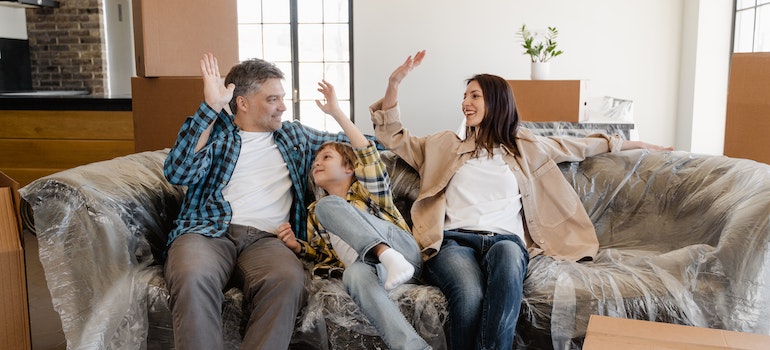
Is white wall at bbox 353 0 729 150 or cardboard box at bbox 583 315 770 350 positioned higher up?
white wall at bbox 353 0 729 150

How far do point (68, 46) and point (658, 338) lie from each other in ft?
18.4

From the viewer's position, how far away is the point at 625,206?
2.45 metres

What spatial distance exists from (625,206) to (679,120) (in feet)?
12.0

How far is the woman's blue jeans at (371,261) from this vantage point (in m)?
1.85

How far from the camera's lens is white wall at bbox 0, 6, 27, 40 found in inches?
220

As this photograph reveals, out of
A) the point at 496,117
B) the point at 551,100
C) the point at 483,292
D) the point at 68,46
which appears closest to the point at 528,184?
the point at 496,117

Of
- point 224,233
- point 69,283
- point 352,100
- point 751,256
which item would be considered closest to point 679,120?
point 352,100

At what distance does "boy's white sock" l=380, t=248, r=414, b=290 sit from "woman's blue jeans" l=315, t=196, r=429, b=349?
1.7 inches

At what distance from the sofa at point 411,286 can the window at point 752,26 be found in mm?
2949

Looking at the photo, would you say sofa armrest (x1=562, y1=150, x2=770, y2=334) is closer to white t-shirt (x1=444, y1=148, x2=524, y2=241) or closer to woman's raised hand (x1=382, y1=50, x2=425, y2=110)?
white t-shirt (x1=444, y1=148, x2=524, y2=241)

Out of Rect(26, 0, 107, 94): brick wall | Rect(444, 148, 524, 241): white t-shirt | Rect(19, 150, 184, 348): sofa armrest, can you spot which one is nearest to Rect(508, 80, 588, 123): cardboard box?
Rect(444, 148, 524, 241): white t-shirt

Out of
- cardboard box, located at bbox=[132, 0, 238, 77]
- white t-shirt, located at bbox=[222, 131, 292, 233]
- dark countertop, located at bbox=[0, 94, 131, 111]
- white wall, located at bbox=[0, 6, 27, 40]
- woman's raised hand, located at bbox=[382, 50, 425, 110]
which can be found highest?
white wall, located at bbox=[0, 6, 27, 40]

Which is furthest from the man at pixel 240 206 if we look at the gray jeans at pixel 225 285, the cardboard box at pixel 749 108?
the cardboard box at pixel 749 108

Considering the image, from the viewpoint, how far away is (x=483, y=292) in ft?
6.37
